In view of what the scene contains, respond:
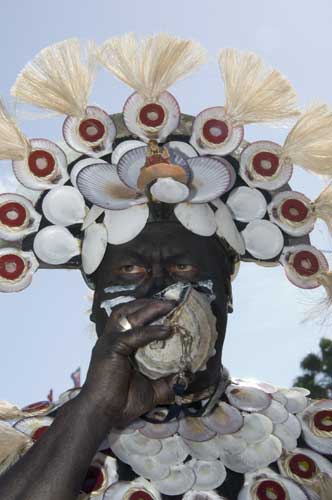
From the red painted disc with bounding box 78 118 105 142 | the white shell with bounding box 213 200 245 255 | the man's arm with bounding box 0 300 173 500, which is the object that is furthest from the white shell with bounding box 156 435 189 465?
the red painted disc with bounding box 78 118 105 142

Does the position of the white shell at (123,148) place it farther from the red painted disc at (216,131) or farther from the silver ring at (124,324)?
the silver ring at (124,324)

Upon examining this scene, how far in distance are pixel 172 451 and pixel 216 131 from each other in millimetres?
1403

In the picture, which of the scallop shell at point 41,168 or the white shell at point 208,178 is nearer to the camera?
the white shell at point 208,178

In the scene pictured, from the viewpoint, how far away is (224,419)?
4.07 metres

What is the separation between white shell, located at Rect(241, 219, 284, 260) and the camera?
14.0ft

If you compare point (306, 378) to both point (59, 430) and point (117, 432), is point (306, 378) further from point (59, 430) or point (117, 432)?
point (59, 430)

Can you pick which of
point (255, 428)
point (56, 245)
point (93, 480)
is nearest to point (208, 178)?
point (56, 245)

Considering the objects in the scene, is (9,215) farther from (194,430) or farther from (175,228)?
(194,430)

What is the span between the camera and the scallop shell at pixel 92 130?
4117 mm

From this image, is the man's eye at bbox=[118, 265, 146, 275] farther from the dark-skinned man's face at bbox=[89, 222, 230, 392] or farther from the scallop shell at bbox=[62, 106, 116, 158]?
the scallop shell at bbox=[62, 106, 116, 158]

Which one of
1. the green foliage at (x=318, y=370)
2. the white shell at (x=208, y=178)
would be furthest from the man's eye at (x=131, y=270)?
the green foliage at (x=318, y=370)

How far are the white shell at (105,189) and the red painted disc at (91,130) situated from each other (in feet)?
0.72

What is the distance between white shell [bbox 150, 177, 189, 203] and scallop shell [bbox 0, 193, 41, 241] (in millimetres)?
657

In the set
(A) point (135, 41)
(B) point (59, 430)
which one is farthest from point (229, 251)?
(B) point (59, 430)
